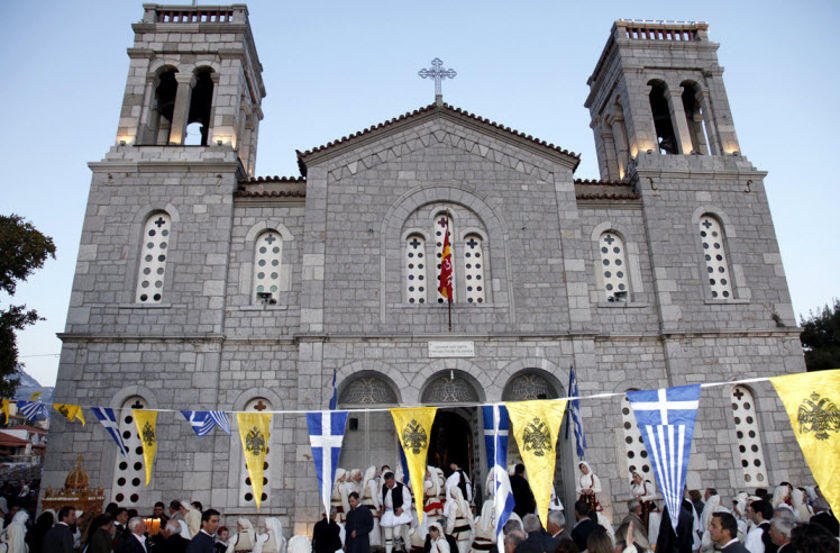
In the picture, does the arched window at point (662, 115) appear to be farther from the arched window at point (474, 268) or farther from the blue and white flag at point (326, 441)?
the blue and white flag at point (326, 441)

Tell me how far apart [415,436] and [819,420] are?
6.04m

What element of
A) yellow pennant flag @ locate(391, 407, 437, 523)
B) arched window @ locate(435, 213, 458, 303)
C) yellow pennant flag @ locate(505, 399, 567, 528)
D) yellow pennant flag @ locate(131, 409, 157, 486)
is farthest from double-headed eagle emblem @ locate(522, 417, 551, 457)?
yellow pennant flag @ locate(131, 409, 157, 486)

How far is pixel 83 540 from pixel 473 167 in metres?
13.2

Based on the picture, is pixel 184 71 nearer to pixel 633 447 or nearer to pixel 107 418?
pixel 107 418

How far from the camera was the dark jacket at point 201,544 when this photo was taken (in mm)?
7793

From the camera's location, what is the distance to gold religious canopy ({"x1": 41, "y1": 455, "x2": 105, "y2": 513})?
42.3 feet

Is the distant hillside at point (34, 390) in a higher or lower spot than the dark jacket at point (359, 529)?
higher

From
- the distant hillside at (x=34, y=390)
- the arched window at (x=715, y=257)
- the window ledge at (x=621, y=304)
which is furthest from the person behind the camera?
the arched window at (x=715, y=257)

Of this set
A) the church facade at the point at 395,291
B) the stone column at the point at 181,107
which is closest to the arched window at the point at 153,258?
the church facade at the point at 395,291

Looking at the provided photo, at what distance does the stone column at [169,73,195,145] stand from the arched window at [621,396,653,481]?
15.0 m

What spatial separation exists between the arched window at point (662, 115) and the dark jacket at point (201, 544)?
17.7m

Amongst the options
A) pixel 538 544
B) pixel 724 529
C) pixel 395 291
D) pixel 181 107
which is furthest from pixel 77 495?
pixel 724 529

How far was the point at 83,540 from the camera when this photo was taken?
11297mm

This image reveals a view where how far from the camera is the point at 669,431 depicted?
26.7ft
